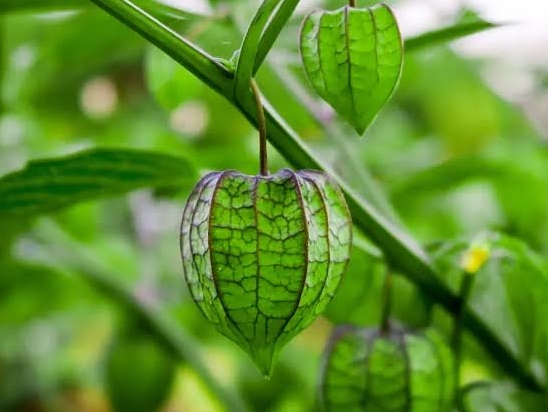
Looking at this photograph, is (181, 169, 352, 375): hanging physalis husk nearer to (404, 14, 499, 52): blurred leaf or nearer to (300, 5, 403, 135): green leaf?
(300, 5, 403, 135): green leaf

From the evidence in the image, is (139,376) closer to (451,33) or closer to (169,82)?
(169,82)

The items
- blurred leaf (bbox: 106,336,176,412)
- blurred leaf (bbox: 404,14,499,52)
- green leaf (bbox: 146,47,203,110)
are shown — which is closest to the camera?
blurred leaf (bbox: 404,14,499,52)

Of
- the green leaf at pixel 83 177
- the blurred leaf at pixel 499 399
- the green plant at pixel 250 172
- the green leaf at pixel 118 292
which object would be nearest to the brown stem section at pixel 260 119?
the green plant at pixel 250 172

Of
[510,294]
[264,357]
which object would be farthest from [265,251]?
[510,294]

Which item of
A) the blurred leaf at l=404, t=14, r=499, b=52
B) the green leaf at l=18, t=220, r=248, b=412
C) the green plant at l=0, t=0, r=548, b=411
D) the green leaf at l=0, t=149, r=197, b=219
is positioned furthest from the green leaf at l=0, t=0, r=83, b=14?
the green leaf at l=18, t=220, r=248, b=412

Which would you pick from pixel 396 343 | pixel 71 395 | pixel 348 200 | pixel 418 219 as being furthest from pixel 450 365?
pixel 71 395
